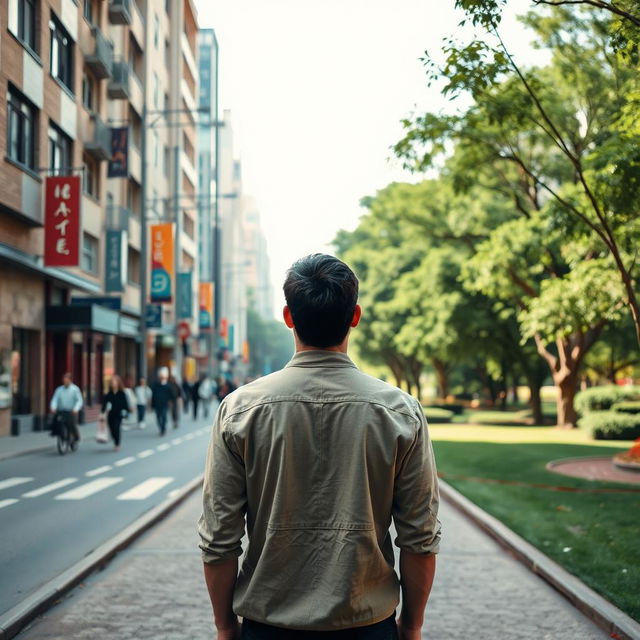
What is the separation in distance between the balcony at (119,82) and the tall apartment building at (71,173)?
0.18 ft

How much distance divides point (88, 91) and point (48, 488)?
2182 centimetres

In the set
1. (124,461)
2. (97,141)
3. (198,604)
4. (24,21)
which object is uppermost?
(97,141)

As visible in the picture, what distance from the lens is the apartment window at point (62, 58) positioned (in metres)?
24.1

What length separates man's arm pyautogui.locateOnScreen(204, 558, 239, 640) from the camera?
2.32 meters

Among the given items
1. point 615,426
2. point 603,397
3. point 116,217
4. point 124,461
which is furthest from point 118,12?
point 615,426

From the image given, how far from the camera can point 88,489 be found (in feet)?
40.9

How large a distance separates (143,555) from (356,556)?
19.3ft

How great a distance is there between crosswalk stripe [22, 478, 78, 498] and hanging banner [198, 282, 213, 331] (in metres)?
43.6

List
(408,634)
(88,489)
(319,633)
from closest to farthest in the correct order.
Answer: (319,633), (408,634), (88,489)

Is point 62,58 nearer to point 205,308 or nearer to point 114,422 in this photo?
point 114,422

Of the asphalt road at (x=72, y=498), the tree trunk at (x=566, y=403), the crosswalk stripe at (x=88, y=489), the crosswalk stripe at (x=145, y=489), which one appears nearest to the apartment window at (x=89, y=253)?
the asphalt road at (x=72, y=498)

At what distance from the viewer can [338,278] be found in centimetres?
237

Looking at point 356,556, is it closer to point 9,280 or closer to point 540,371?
point 9,280

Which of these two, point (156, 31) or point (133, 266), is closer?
point (133, 266)
